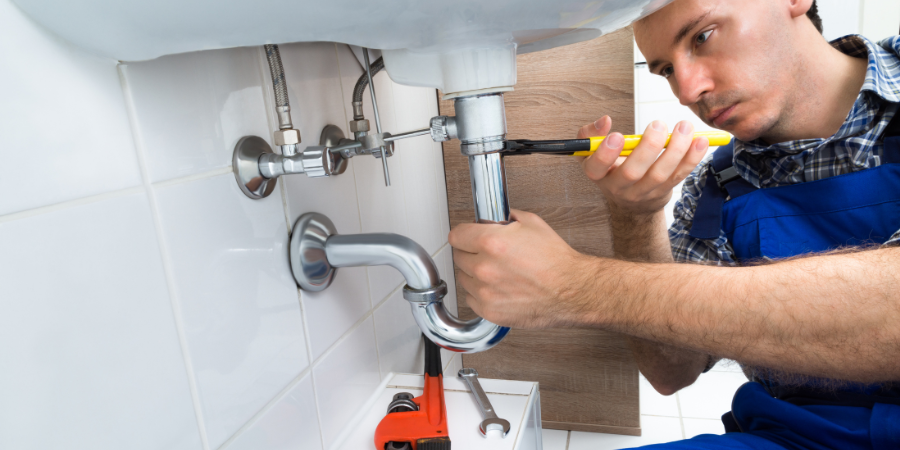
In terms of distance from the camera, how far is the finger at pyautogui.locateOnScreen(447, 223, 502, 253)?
1.68 ft

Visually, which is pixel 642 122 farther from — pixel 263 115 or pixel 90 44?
pixel 90 44

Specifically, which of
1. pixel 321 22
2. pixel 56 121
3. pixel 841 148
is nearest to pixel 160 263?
pixel 56 121

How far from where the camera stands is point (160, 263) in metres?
0.39

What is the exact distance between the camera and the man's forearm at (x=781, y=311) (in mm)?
460

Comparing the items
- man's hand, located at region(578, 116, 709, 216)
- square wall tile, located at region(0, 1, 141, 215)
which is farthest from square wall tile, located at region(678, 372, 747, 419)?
square wall tile, located at region(0, 1, 141, 215)

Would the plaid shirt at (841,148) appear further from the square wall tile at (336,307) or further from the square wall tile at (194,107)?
the square wall tile at (194,107)

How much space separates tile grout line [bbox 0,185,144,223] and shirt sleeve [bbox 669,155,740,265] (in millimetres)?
808

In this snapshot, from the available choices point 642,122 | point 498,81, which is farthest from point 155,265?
point 642,122

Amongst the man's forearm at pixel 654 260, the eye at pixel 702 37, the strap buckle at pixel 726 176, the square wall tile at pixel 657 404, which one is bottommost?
the square wall tile at pixel 657 404

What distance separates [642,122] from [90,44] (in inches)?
57.8

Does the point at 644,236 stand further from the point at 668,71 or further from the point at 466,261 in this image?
the point at 466,261

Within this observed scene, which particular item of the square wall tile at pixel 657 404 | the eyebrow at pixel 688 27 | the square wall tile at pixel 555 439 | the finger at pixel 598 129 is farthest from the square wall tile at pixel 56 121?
the square wall tile at pixel 657 404

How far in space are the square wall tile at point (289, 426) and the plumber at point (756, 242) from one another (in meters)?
0.22

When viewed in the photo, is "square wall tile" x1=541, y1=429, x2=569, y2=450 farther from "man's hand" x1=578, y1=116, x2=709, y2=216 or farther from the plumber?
"man's hand" x1=578, y1=116, x2=709, y2=216
